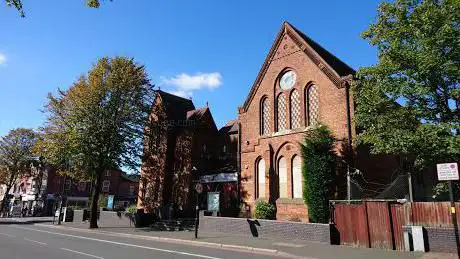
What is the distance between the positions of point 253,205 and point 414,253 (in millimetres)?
13259

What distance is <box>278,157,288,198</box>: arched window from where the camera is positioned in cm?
2413

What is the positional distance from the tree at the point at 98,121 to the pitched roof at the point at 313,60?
923 cm

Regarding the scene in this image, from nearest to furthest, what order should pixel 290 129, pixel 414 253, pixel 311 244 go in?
pixel 414 253, pixel 311 244, pixel 290 129

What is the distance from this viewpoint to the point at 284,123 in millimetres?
25531

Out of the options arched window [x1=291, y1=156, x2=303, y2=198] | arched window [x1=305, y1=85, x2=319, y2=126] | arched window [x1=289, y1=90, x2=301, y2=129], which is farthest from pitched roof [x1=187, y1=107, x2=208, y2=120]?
arched window [x1=291, y1=156, x2=303, y2=198]

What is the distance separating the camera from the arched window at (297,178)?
2323cm

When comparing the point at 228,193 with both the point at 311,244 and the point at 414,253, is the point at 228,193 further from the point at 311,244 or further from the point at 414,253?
the point at 414,253

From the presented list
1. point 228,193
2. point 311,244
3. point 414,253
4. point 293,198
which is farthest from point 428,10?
point 228,193

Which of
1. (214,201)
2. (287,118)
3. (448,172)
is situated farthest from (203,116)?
(448,172)

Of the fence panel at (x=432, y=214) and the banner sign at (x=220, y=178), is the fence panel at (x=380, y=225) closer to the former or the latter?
the fence panel at (x=432, y=214)

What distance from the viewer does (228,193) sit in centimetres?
2894

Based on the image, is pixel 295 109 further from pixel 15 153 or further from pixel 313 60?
pixel 15 153

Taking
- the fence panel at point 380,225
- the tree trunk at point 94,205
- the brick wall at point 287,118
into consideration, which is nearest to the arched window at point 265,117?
the brick wall at point 287,118

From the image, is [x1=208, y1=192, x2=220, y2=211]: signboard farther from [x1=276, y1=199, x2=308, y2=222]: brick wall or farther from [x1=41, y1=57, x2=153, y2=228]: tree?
[x1=41, y1=57, x2=153, y2=228]: tree
